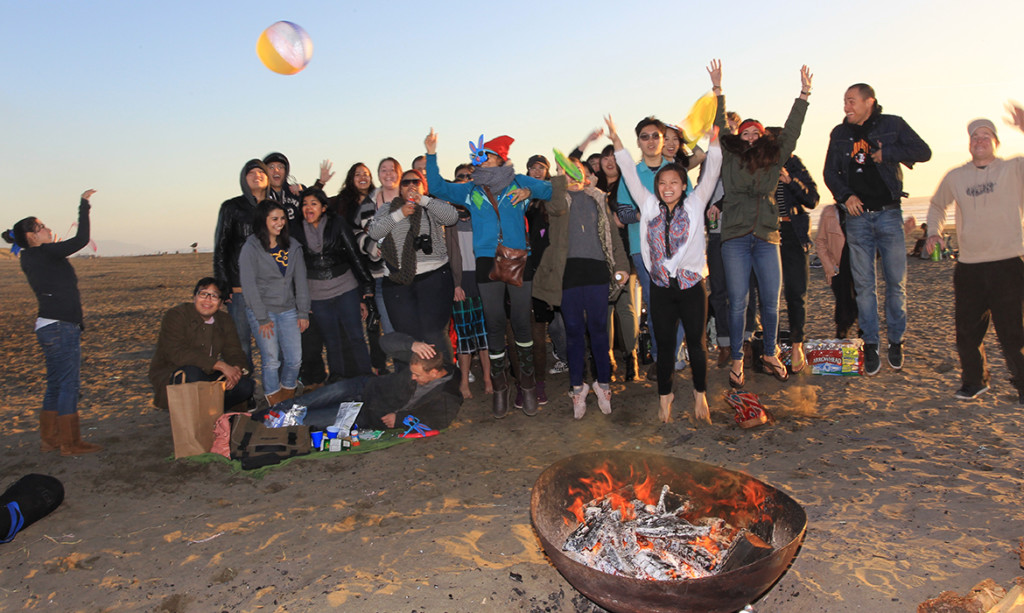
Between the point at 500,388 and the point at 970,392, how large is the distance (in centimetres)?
408

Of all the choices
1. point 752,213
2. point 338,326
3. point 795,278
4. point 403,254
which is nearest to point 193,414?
point 338,326

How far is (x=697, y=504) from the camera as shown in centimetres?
327

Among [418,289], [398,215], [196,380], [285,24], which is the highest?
[285,24]

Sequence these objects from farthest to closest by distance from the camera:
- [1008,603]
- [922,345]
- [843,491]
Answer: [922,345]
[843,491]
[1008,603]

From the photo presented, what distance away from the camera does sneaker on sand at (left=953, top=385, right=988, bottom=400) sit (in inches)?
198

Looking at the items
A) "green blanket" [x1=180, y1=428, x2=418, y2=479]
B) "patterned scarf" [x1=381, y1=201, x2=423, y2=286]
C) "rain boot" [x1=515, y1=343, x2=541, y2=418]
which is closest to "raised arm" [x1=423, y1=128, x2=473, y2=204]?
"patterned scarf" [x1=381, y1=201, x2=423, y2=286]

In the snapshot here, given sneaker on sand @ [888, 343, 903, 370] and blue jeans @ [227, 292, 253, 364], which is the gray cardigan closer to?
blue jeans @ [227, 292, 253, 364]

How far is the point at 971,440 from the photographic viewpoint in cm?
425

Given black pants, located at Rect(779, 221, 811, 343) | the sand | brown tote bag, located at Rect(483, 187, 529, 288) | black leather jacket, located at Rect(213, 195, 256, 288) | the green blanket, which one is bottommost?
the sand

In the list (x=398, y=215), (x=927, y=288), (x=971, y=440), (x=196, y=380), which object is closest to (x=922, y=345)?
(x=971, y=440)

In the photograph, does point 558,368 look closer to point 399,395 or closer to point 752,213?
point 399,395

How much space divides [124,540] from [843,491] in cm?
457

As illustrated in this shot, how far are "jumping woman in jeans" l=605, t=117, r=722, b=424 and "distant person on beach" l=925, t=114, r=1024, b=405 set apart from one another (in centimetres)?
185

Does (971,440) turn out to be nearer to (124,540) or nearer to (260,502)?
(260,502)
